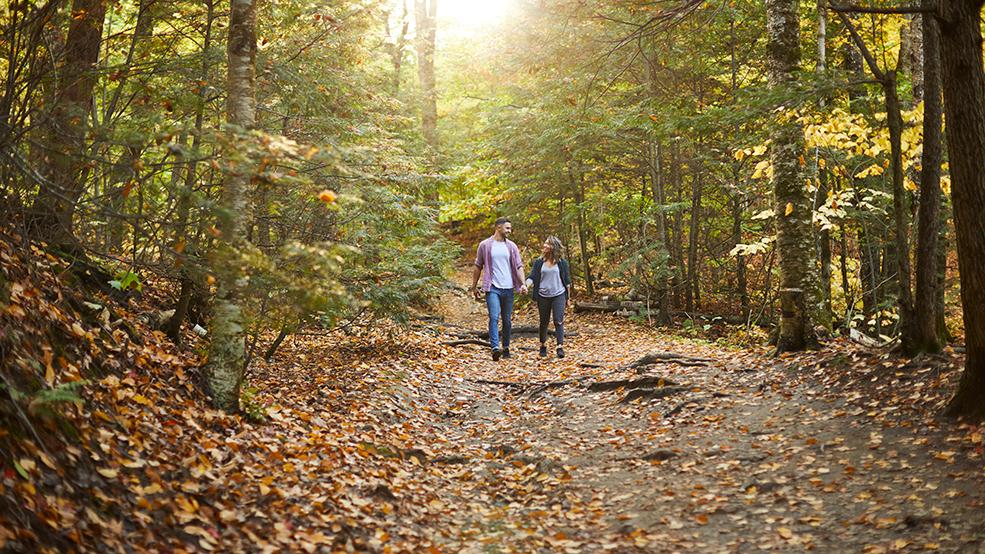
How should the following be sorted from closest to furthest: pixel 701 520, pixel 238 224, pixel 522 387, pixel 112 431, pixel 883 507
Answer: pixel 112 431, pixel 883 507, pixel 701 520, pixel 238 224, pixel 522 387

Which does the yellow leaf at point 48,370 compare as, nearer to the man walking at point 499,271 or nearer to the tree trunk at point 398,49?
the man walking at point 499,271

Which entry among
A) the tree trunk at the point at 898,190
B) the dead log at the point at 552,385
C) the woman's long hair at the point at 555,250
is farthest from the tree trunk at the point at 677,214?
the tree trunk at the point at 898,190

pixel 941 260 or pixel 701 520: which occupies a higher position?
pixel 941 260

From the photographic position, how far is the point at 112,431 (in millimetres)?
4543

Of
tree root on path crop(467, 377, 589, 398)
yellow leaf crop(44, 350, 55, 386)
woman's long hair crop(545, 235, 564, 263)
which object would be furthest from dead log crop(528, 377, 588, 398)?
yellow leaf crop(44, 350, 55, 386)

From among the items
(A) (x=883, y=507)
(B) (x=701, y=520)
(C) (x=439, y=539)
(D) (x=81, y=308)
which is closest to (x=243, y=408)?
(D) (x=81, y=308)

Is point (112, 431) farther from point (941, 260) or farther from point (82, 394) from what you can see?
point (941, 260)

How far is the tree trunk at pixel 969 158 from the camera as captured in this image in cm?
567

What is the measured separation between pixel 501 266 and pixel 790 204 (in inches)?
181

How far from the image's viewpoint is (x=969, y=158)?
5758 mm

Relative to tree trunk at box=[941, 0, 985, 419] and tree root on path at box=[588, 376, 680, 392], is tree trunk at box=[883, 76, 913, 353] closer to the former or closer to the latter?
tree trunk at box=[941, 0, 985, 419]

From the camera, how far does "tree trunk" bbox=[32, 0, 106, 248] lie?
5.34 meters

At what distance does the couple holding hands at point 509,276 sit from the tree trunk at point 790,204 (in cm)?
357

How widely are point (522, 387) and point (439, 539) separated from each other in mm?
5079
